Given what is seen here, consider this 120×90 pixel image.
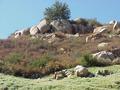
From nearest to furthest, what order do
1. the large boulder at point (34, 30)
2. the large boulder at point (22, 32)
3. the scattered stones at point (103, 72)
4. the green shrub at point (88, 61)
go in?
the scattered stones at point (103, 72), the green shrub at point (88, 61), the large boulder at point (34, 30), the large boulder at point (22, 32)

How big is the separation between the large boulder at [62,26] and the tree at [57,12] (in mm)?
849

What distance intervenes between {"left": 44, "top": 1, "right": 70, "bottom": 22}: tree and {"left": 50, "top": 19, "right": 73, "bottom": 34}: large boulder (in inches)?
33.4

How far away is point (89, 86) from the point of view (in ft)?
74.1

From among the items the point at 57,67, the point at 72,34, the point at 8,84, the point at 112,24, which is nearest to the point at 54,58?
the point at 57,67

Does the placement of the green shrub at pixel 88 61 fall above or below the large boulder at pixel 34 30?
below

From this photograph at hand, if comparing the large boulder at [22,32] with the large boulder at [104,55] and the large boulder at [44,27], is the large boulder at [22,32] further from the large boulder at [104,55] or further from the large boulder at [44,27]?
the large boulder at [104,55]

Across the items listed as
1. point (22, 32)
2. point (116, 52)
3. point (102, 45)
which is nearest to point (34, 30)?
point (22, 32)

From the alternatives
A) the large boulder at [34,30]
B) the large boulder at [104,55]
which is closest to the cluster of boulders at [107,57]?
the large boulder at [104,55]

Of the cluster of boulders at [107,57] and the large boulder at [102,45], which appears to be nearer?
the cluster of boulders at [107,57]

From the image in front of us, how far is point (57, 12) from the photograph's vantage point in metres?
55.6

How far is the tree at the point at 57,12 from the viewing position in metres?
55.6

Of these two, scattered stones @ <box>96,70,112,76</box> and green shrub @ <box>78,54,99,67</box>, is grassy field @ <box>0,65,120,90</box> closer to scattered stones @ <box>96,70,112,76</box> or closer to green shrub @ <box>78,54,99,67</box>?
scattered stones @ <box>96,70,112,76</box>

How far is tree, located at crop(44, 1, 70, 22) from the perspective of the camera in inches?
2189

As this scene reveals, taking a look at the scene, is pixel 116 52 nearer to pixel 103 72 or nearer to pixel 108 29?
pixel 103 72
